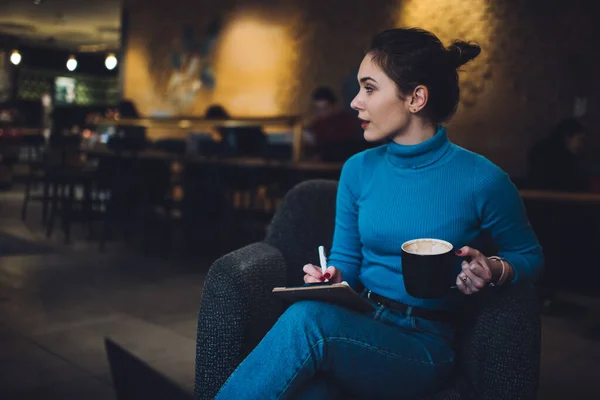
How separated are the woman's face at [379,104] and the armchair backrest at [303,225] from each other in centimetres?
50

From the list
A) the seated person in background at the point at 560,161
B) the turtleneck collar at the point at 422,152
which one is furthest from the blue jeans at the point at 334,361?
the seated person in background at the point at 560,161

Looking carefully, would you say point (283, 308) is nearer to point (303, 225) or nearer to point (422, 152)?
point (303, 225)

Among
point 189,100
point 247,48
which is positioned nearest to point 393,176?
point 247,48

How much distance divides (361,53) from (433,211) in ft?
18.6

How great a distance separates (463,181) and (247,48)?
748cm

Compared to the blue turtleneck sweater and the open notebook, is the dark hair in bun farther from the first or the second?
the open notebook

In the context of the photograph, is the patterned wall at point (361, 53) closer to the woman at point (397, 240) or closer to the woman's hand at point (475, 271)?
the woman at point (397, 240)

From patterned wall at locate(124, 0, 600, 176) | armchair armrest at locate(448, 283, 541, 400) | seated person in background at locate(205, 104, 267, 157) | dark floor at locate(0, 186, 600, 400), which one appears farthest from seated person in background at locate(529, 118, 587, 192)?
armchair armrest at locate(448, 283, 541, 400)

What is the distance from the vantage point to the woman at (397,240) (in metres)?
1.35

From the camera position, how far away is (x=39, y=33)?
634 inches

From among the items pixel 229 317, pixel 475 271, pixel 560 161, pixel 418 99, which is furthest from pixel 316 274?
pixel 560 161

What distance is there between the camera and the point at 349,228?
5.80 ft

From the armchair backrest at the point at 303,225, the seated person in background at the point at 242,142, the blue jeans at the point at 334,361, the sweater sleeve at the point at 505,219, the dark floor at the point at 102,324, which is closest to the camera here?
the blue jeans at the point at 334,361

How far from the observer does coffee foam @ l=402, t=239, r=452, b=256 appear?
141 centimetres
